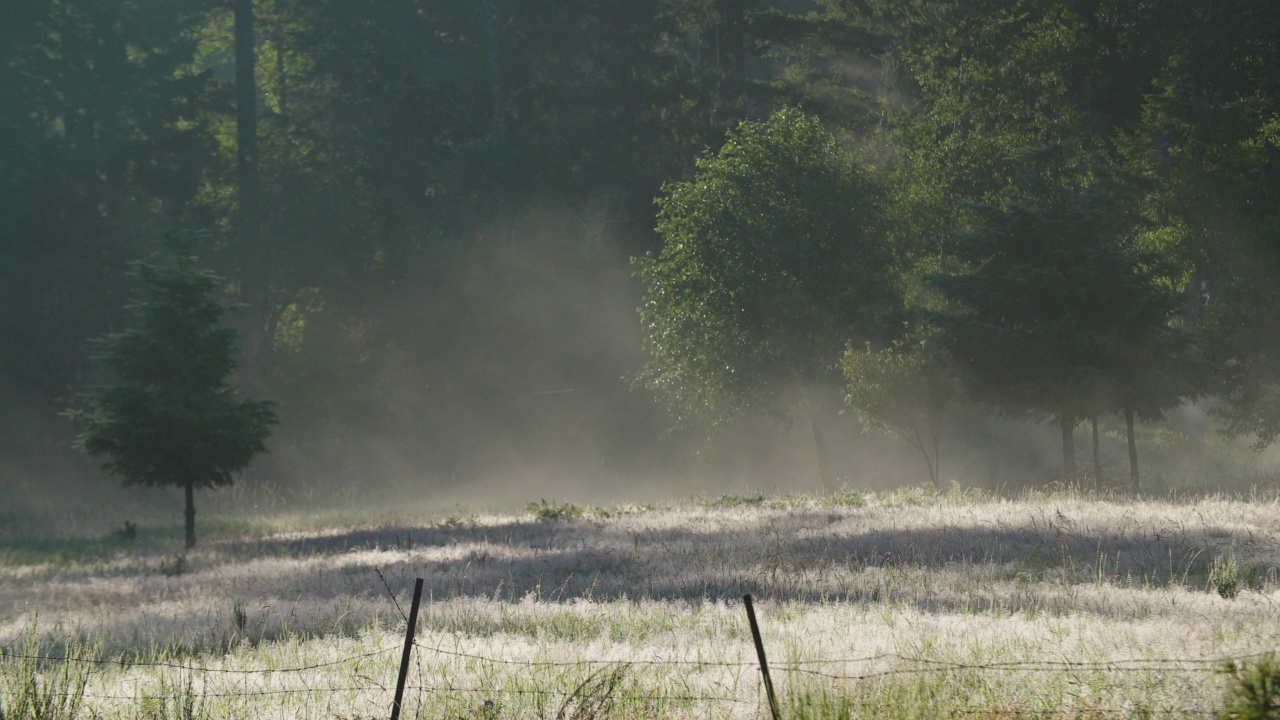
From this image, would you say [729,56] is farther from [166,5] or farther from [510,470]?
[166,5]

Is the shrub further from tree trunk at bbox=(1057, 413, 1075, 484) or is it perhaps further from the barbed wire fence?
the barbed wire fence

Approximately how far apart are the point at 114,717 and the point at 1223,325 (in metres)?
34.3

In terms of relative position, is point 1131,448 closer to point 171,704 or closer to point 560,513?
point 560,513

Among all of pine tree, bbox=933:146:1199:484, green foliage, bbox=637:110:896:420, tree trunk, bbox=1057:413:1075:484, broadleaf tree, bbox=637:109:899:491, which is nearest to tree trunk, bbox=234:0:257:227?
broadleaf tree, bbox=637:109:899:491

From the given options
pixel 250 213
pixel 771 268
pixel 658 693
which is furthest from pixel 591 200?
pixel 658 693

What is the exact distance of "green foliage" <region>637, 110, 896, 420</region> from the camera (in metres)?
37.7

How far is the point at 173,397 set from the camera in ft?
93.2

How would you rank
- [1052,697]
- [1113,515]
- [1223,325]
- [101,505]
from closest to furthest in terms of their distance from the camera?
1. [1052,697]
2. [1113,515]
3. [1223,325]
4. [101,505]

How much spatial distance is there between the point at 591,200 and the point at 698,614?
151 ft

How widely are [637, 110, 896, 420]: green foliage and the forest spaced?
11 centimetres

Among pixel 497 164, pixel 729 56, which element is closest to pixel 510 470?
pixel 497 164

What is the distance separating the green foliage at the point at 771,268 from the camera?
3772 centimetres

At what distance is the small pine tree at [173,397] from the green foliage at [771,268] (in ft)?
47.8

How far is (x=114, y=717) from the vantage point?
29.7ft
